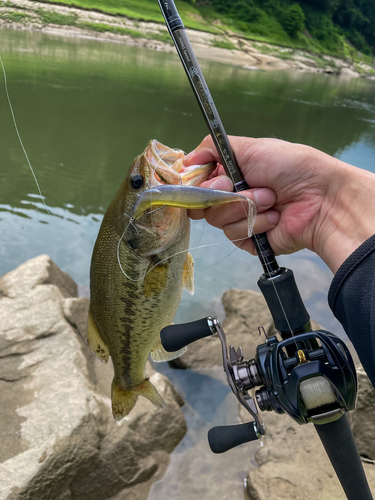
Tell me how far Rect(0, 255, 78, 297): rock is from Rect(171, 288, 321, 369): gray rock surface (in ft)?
5.19

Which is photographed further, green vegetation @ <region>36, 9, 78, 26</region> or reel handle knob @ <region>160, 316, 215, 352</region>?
green vegetation @ <region>36, 9, 78, 26</region>

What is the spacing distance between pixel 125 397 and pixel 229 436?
1.00 m

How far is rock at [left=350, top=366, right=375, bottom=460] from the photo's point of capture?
3.26 metres

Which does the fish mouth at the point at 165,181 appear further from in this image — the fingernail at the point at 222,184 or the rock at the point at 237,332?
the rock at the point at 237,332

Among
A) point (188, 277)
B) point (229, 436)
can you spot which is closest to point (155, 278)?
point (188, 277)

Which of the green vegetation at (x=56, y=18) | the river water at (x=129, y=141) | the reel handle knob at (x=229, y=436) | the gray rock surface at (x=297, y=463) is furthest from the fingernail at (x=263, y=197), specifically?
the green vegetation at (x=56, y=18)

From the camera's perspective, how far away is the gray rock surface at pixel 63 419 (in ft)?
8.93

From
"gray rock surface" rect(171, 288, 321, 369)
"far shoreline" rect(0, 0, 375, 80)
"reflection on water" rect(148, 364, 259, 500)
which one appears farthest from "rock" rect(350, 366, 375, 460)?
"far shoreline" rect(0, 0, 375, 80)

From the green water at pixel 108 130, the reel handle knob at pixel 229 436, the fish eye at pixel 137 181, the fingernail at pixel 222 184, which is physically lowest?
the green water at pixel 108 130

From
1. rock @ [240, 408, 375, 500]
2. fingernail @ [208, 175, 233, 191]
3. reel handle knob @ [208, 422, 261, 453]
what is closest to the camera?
reel handle knob @ [208, 422, 261, 453]

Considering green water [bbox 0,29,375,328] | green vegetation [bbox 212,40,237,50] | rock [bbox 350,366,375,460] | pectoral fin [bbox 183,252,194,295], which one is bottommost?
green water [bbox 0,29,375,328]

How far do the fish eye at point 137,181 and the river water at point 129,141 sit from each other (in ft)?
1.42

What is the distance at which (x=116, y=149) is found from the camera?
10.4m

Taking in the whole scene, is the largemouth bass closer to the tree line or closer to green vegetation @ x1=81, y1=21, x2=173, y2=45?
green vegetation @ x1=81, y1=21, x2=173, y2=45
